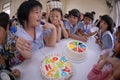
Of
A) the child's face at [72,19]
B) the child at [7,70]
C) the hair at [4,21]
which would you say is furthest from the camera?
the child's face at [72,19]

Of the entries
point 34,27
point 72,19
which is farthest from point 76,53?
point 72,19

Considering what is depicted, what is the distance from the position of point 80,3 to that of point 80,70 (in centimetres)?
192

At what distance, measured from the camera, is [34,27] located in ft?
4.98

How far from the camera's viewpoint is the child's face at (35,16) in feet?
4.75

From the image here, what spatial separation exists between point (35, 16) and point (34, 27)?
0.10 meters

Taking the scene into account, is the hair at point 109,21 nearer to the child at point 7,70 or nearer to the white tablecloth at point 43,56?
the white tablecloth at point 43,56

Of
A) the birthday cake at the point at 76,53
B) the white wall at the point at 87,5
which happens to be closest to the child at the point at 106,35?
the birthday cake at the point at 76,53

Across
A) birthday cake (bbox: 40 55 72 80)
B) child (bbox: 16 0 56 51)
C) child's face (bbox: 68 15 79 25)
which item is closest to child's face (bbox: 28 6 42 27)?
child (bbox: 16 0 56 51)

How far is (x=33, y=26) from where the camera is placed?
150cm

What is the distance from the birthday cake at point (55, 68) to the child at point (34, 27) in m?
0.16

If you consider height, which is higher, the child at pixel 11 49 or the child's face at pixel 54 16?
the child's face at pixel 54 16

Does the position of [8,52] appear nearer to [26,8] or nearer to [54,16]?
[26,8]

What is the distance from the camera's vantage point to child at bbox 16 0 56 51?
1.45 m

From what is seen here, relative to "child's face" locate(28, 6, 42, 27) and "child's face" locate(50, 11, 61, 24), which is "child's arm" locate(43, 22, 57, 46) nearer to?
"child's face" locate(28, 6, 42, 27)
